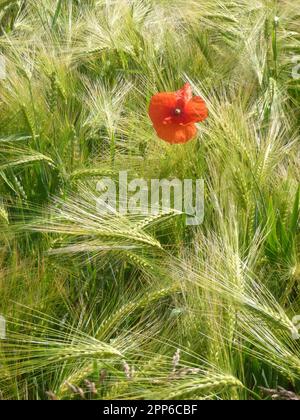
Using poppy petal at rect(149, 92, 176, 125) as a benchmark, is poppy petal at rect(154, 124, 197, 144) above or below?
below

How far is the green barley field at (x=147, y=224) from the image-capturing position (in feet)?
3.71

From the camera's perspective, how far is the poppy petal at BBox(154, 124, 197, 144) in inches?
57.6

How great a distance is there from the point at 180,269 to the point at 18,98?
65 centimetres

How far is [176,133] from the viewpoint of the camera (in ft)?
4.81

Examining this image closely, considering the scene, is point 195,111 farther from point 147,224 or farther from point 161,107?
point 147,224

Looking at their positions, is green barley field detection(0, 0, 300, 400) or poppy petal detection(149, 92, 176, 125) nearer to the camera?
green barley field detection(0, 0, 300, 400)

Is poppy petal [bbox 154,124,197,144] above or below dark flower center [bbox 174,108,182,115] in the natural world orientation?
below

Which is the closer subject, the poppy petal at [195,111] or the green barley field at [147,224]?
the green barley field at [147,224]

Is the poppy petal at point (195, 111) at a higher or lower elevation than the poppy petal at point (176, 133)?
higher

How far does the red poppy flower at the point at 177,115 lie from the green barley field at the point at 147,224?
4 cm

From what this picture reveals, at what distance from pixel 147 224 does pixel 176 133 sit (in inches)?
9.5

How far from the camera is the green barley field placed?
1.13 m
